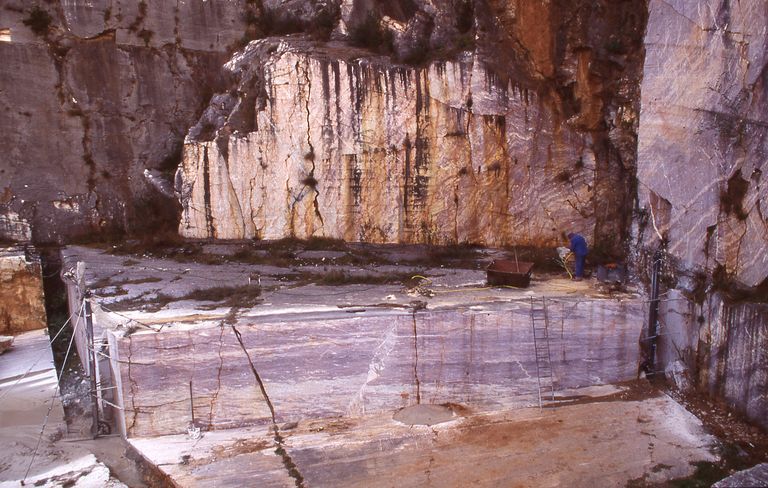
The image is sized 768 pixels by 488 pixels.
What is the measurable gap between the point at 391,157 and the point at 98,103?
5.30m

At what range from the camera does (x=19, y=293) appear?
29.7ft

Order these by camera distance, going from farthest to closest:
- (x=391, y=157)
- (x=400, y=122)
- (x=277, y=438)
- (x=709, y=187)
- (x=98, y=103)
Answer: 1. (x=98, y=103)
2. (x=391, y=157)
3. (x=400, y=122)
4. (x=709, y=187)
5. (x=277, y=438)

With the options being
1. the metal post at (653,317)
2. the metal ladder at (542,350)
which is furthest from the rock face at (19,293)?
the metal post at (653,317)

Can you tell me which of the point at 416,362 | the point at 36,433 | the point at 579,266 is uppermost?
the point at 579,266

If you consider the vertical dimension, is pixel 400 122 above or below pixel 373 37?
below

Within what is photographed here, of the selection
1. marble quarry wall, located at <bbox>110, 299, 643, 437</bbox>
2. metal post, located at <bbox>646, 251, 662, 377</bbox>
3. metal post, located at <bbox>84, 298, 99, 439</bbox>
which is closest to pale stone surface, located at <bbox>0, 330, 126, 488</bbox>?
metal post, located at <bbox>84, 298, 99, 439</bbox>

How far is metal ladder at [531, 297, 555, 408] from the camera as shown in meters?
6.32

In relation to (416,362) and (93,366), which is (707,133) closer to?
(416,362)

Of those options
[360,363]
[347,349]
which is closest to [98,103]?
[347,349]

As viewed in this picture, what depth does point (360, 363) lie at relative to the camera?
6027 mm

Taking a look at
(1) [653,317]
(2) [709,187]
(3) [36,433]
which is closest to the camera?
→ (2) [709,187]

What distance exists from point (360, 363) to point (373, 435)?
732mm

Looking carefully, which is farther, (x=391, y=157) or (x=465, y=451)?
(x=391, y=157)

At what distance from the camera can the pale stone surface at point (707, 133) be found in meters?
5.67
